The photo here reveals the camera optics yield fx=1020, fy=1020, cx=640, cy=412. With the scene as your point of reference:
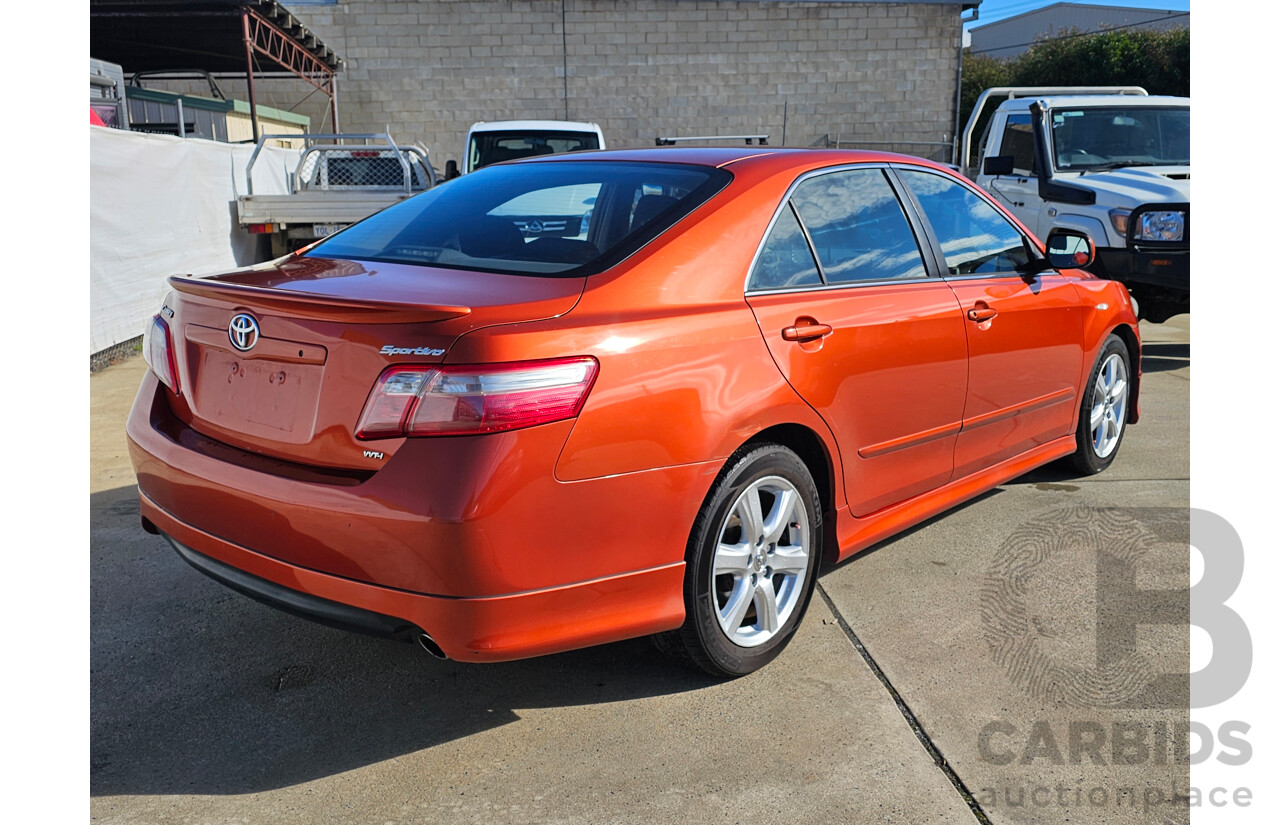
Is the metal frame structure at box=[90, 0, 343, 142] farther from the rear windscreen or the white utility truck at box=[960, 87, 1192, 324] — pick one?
the rear windscreen

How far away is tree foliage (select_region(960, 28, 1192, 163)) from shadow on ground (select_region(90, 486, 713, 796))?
31.3 m

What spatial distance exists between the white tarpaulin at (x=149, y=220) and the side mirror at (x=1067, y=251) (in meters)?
6.31

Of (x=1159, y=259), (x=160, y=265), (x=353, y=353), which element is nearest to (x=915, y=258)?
(x=353, y=353)

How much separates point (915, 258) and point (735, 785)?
2052 millimetres

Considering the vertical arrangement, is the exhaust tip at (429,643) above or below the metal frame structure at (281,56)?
below

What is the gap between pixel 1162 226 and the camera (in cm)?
732

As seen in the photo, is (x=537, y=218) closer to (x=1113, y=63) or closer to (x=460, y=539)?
(x=460, y=539)

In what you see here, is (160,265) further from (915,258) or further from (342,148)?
(915,258)

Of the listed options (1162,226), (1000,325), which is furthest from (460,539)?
(1162,226)

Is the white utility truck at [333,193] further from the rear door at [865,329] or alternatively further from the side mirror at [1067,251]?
the rear door at [865,329]

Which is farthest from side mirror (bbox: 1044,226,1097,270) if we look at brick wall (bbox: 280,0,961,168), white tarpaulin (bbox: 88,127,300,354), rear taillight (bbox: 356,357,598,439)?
brick wall (bbox: 280,0,961,168)

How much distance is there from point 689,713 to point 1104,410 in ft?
10.4

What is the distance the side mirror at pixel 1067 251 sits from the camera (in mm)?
4445

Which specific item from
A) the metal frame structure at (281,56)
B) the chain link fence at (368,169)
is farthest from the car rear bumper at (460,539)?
the metal frame structure at (281,56)
